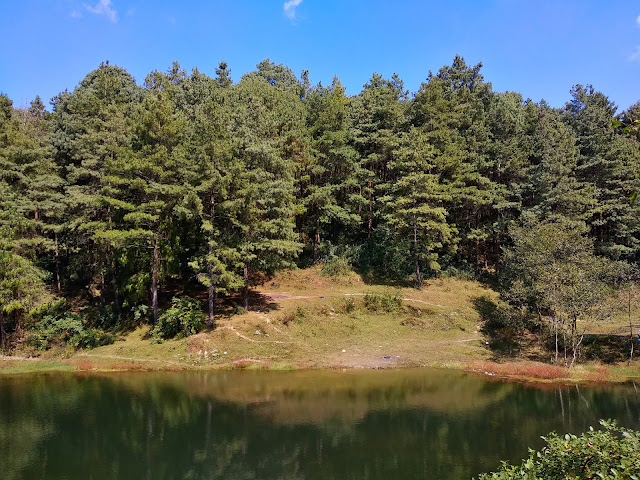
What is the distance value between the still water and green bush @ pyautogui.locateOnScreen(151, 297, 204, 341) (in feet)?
14.9

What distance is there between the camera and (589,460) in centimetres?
630

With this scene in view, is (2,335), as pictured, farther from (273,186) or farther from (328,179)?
(328,179)

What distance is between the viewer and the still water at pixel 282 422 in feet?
49.0

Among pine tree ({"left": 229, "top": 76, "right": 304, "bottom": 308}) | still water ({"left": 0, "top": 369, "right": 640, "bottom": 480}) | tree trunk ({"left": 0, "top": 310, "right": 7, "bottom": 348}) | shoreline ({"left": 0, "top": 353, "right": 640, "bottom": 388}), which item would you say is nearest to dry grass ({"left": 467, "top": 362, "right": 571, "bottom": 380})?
shoreline ({"left": 0, "top": 353, "right": 640, "bottom": 388})

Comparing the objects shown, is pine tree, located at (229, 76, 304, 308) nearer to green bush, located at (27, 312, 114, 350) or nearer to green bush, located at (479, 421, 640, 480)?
green bush, located at (27, 312, 114, 350)

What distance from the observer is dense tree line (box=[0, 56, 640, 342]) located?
100ft

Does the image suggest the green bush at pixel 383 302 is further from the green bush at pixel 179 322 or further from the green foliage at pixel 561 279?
the green bush at pixel 179 322

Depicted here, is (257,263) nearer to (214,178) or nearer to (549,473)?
(214,178)

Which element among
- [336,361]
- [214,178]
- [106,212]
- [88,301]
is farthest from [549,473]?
[88,301]

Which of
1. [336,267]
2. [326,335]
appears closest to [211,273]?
[326,335]

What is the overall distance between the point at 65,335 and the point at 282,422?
20.6 metres

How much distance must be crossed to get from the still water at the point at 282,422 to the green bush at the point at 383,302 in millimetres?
9495

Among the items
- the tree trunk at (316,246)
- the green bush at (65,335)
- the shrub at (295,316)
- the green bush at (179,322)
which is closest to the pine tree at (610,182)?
the tree trunk at (316,246)

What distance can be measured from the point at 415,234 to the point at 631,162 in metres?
25.2
